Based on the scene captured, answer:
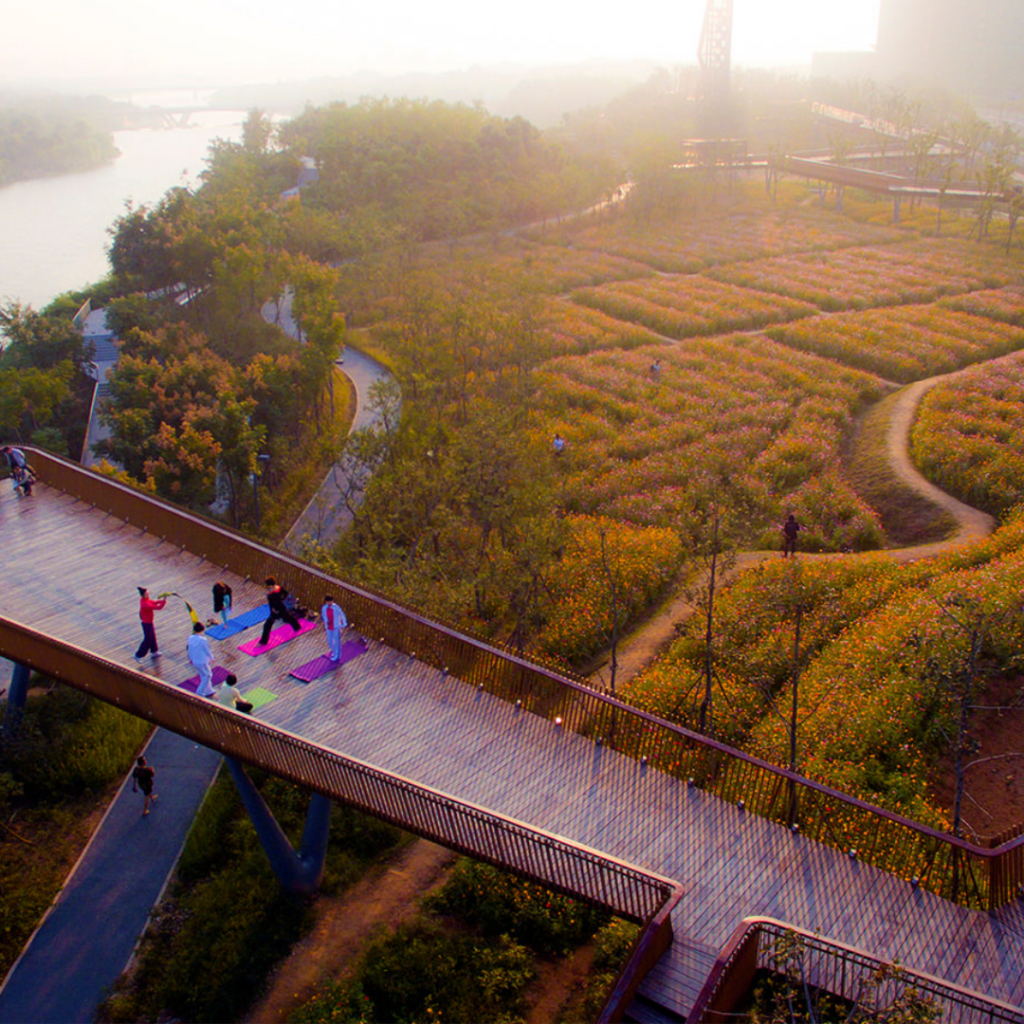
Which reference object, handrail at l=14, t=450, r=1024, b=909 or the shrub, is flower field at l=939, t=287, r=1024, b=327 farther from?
the shrub

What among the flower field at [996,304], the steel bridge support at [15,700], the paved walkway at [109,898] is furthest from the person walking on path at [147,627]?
the flower field at [996,304]

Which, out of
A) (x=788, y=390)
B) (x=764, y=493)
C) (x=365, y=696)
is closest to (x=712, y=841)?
(x=365, y=696)

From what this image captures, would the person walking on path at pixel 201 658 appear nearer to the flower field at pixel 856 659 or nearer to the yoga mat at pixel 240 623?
the yoga mat at pixel 240 623

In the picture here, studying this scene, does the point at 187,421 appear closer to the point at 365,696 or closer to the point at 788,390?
the point at 365,696

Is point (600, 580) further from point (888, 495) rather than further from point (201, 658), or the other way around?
point (888, 495)

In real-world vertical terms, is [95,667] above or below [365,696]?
above

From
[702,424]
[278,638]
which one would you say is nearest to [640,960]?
[278,638]
